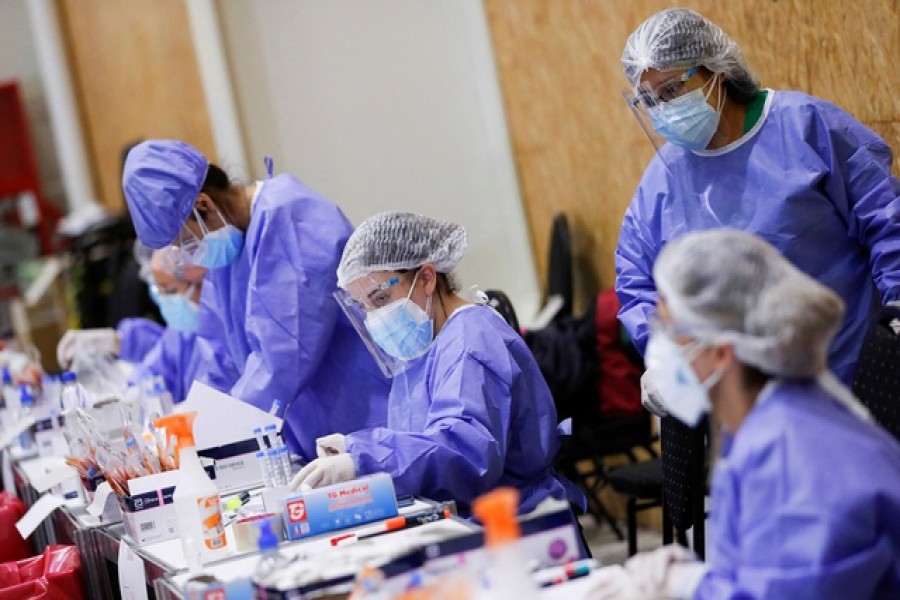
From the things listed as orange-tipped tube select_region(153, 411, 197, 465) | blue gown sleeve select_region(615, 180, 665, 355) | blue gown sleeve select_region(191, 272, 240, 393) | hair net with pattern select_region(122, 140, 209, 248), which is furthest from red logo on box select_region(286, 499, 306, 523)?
blue gown sleeve select_region(191, 272, 240, 393)

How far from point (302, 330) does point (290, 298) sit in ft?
0.33

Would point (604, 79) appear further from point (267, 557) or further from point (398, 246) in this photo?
point (267, 557)

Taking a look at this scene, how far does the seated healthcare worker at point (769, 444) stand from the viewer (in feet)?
5.53

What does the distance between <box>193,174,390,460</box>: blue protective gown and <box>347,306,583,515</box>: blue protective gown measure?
0.56 metres

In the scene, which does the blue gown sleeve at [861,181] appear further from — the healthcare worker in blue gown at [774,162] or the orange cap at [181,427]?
the orange cap at [181,427]

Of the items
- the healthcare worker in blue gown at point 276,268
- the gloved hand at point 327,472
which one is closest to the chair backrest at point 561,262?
the healthcare worker in blue gown at point 276,268

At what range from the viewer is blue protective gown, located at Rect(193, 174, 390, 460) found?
3488 millimetres

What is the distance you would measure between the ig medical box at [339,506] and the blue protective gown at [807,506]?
35.9 inches

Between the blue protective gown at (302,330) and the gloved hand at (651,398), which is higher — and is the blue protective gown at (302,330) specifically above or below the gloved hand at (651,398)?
above

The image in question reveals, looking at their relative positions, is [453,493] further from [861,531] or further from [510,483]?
[861,531]

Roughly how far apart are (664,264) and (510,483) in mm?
1111

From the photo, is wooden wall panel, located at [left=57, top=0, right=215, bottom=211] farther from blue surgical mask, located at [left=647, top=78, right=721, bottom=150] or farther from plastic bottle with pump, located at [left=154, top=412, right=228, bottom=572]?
plastic bottle with pump, located at [left=154, top=412, right=228, bottom=572]

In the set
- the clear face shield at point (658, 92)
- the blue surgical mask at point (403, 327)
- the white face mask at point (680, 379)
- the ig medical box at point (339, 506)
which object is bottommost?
the ig medical box at point (339, 506)

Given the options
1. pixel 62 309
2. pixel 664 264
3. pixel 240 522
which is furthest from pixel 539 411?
pixel 62 309
